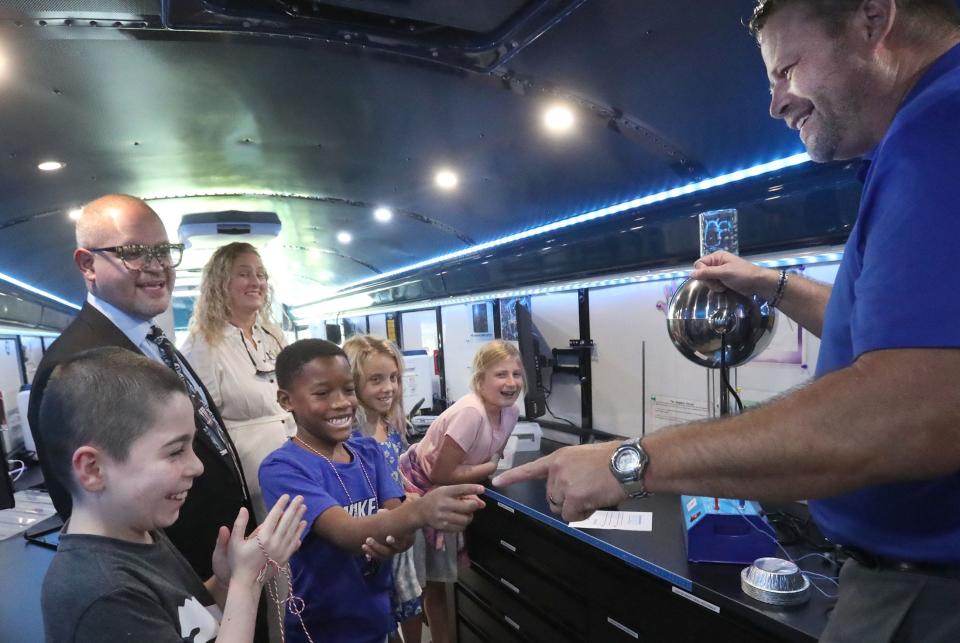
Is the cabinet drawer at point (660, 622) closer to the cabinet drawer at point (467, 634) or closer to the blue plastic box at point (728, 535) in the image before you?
the blue plastic box at point (728, 535)

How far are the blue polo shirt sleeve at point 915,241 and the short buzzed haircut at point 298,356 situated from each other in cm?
147

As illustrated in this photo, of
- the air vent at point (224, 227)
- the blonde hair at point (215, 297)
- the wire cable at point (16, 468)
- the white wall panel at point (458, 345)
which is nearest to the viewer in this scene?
the blonde hair at point (215, 297)

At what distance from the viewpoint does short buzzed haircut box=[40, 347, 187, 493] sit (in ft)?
3.51

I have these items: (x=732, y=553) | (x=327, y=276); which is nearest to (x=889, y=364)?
(x=732, y=553)

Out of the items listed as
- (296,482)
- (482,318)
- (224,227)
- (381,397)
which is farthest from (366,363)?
(482,318)

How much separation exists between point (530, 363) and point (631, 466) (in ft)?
10.4

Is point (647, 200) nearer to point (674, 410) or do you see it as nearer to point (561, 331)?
point (674, 410)

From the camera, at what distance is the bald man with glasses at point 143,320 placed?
1659 millimetres

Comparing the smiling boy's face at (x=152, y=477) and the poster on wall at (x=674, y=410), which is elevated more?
the smiling boy's face at (x=152, y=477)

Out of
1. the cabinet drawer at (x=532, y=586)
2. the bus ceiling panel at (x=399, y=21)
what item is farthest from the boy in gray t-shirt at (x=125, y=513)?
the cabinet drawer at (x=532, y=586)

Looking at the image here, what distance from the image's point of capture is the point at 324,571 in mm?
1622

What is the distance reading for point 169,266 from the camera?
1.90m

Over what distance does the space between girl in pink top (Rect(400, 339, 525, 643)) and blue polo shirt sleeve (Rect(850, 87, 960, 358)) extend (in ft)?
7.17

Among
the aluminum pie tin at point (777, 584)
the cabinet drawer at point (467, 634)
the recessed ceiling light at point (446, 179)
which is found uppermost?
the recessed ceiling light at point (446, 179)
